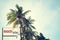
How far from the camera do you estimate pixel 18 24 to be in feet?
261

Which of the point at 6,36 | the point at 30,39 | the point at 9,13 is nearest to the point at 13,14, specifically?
the point at 9,13

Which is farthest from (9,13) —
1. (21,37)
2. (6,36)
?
(6,36)

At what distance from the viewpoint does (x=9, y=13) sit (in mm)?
80875

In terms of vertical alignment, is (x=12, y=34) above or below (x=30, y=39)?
above

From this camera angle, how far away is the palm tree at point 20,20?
79.1 m

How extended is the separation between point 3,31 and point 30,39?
1535 cm

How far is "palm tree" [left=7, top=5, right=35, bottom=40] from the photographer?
79.1 metres

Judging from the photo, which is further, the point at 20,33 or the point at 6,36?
the point at 6,36

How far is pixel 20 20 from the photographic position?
3130 inches

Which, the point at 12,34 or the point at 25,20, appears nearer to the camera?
the point at 25,20

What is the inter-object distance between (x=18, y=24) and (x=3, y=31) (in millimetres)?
16087

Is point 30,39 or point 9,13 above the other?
point 9,13

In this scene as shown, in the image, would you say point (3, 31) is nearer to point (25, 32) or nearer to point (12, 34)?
point (12, 34)

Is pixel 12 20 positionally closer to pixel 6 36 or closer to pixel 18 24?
pixel 18 24
